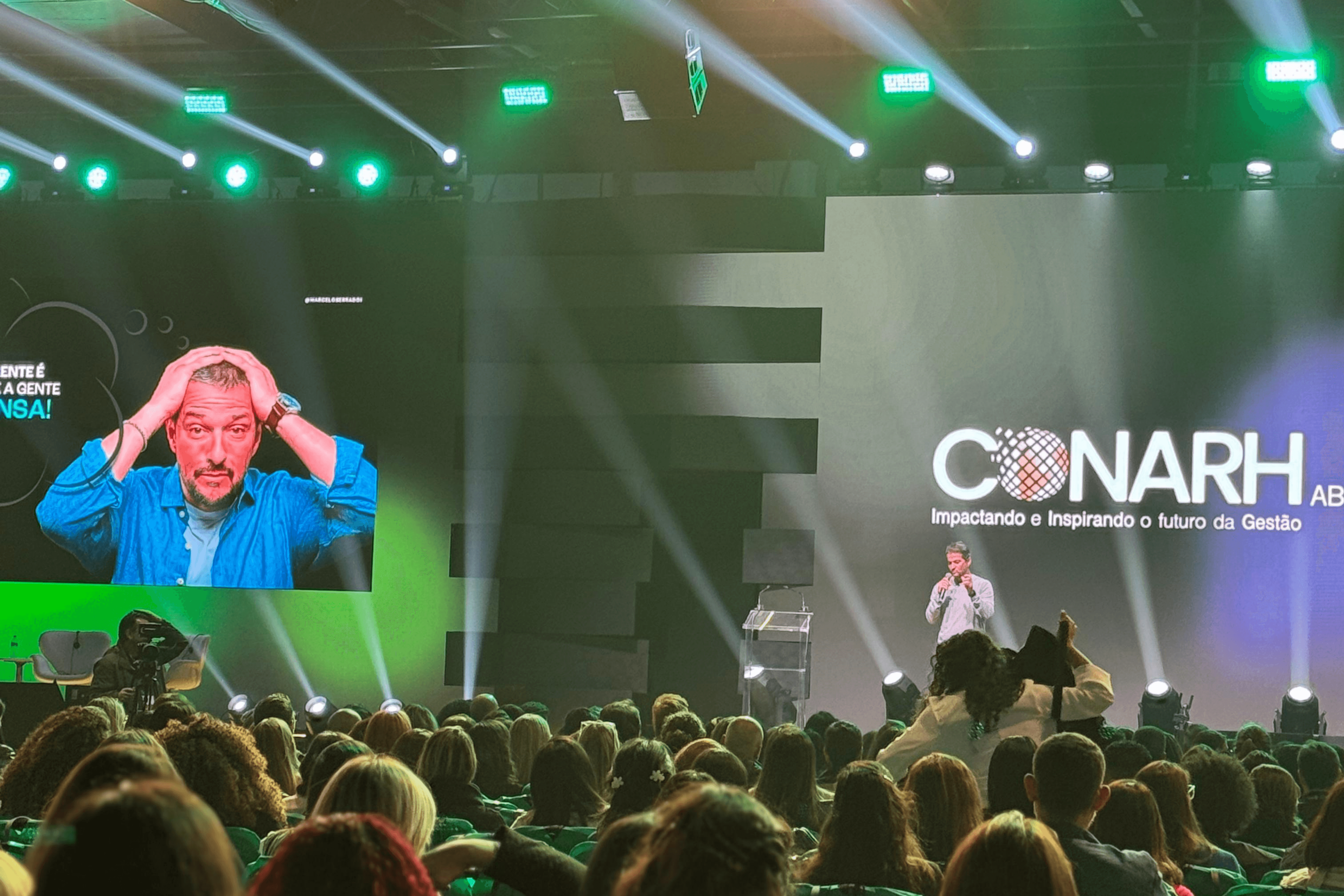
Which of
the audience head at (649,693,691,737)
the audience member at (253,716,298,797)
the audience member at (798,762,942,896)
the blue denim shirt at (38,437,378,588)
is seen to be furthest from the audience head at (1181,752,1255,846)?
the blue denim shirt at (38,437,378,588)

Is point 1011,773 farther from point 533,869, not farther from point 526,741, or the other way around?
point 526,741

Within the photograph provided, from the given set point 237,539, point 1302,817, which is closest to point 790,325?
point 237,539

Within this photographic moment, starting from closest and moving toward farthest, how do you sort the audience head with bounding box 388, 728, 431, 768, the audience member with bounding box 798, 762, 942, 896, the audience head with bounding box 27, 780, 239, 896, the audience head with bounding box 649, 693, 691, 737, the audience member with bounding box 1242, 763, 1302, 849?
the audience head with bounding box 27, 780, 239, 896 → the audience member with bounding box 798, 762, 942, 896 → the audience member with bounding box 1242, 763, 1302, 849 → the audience head with bounding box 388, 728, 431, 768 → the audience head with bounding box 649, 693, 691, 737

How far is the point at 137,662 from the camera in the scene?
336 inches

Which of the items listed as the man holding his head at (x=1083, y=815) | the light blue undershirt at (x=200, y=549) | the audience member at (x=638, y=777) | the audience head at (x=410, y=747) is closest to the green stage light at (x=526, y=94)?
the light blue undershirt at (x=200, y=549)

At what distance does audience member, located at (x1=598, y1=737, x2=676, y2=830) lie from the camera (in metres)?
3.57

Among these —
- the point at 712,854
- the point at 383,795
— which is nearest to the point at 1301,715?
the point at 383,795

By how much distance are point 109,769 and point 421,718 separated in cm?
467

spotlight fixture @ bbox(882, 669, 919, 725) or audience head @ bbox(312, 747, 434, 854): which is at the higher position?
audience head @ bbox(312, 747, 434, 854)

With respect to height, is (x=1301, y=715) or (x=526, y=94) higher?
(x=526, y=94)

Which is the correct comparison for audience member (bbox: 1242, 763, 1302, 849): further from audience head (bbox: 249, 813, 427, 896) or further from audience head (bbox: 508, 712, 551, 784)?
audience head (bbox: 249, 813, 427, 896)

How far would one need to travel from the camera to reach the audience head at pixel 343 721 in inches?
250

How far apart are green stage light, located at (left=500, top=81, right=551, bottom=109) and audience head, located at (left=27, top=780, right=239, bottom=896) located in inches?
351

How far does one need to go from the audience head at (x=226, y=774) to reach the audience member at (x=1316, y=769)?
3499 millimetres
